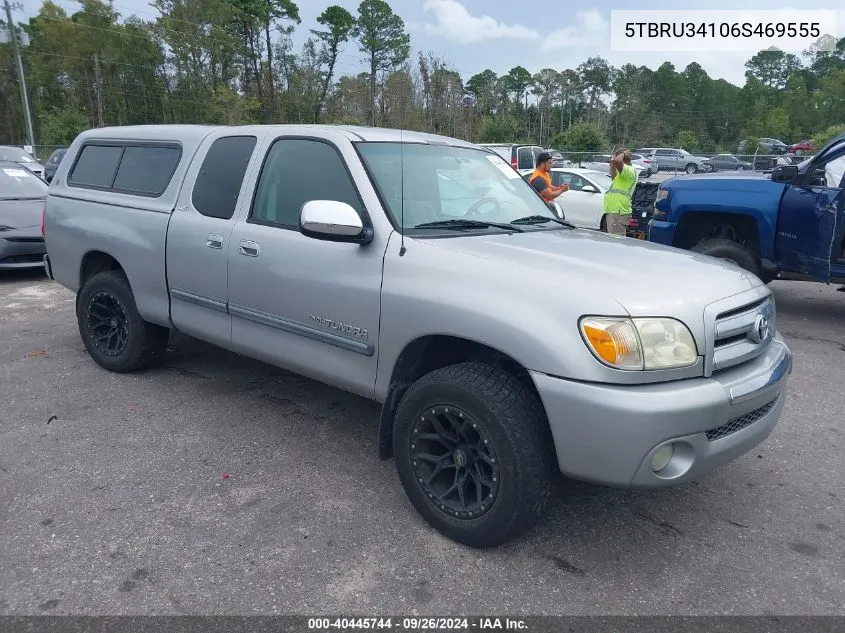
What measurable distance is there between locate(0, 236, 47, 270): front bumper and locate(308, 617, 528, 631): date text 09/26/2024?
8.02 m

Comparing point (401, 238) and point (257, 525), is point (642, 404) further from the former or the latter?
point (257, 525)

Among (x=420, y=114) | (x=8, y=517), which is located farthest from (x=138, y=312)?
(x=420, y=114)

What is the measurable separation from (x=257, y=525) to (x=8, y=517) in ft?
3.86

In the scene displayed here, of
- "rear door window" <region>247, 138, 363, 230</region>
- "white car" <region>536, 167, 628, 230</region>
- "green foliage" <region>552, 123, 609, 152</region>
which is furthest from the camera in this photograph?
"green foliage" <region>552, 123, 609, 152</region>

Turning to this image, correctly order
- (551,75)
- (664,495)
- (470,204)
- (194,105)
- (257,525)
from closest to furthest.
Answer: (257,525) → (664,495) → (470,204) → (194,105) → (551,75)

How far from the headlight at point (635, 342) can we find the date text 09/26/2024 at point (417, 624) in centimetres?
105

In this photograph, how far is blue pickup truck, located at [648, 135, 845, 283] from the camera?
6332 mm

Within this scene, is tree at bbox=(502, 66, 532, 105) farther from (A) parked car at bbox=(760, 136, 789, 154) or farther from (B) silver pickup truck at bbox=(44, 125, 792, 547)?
(B) silver pickup truck at bbox=(44, 125, 792, 547)

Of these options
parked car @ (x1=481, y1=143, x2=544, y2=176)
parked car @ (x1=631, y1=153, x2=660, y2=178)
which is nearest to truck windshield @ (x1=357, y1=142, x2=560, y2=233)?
parked car @ (x1=481, y1=143, x2=544, y2=176)

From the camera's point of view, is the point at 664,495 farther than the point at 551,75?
No

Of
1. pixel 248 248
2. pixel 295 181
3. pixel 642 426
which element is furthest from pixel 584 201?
pixel 642 426

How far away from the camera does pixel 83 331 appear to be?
527cm

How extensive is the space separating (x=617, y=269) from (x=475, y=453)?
101 cm

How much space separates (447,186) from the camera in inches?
147
